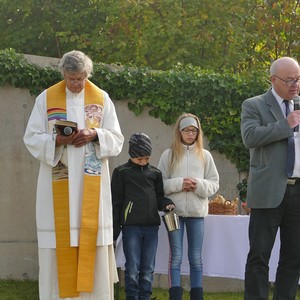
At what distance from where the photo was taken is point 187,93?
9234 millimetres

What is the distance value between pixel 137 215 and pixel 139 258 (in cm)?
40

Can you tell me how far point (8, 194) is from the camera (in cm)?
866

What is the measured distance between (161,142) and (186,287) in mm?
1584

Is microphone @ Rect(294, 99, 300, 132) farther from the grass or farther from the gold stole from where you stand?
the grass

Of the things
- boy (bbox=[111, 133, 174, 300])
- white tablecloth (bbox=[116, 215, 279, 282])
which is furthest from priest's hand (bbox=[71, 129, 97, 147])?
white tablecloth (bbox=[116, 215, 279, 282])

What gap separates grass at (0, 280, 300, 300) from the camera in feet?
26.8

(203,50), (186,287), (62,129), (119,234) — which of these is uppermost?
(203,50)

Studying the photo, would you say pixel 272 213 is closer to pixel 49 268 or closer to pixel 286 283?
pixel 286 283

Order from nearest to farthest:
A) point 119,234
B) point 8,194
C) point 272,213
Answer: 1. point 272,213
2. point 119,234
3. point 8,194

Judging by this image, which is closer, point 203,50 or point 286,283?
point 286,283

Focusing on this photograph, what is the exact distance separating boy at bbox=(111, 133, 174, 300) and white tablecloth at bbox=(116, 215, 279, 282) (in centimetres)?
50

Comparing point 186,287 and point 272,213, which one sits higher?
point 272,213

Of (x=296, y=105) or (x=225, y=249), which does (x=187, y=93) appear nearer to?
(x=225, y=249)

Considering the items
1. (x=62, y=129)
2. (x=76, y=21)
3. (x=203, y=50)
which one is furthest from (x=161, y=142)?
(x=76, y=21)
